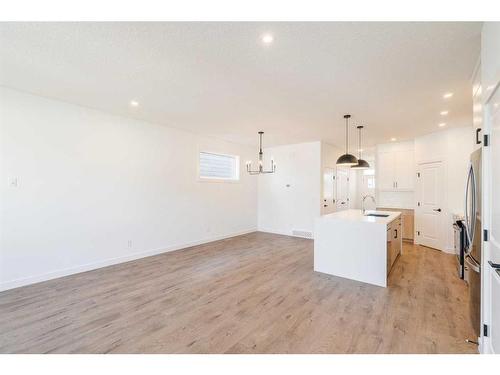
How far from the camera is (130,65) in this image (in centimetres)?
262

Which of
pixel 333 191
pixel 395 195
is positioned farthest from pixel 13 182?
pixel 395 195

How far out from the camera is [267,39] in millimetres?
2123

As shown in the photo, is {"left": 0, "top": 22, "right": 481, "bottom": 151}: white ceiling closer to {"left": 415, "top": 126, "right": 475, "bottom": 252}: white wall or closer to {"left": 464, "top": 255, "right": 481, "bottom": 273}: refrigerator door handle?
{"left": 415, "top": 126, "right": 475, "bottom": 252}: white wall

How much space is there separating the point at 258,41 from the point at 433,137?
548 centimetres

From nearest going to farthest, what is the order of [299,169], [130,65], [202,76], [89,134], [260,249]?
[130,65] → [202,76] → [89,134] → [260,249] → [299,169]

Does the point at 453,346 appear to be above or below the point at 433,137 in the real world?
below

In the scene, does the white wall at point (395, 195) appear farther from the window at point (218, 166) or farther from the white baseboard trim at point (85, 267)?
the white baseboard trim at point (85, 267)

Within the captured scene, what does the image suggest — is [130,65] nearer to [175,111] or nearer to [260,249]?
[175,111]

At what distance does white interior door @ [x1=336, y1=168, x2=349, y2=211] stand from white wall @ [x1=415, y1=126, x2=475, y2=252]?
8.96ft

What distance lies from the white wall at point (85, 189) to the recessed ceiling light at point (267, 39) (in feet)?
11.4

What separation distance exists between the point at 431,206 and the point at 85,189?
7389 mm

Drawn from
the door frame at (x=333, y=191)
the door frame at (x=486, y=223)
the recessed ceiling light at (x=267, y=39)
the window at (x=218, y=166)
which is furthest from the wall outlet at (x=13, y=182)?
the door frame at (x=333, y=191)

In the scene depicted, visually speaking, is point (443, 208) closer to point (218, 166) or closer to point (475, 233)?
point (475, 233)
